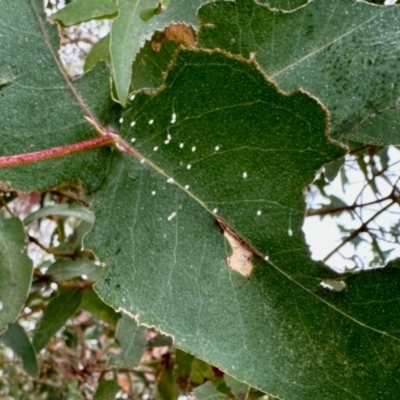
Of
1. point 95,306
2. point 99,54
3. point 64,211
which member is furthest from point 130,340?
point 99,54

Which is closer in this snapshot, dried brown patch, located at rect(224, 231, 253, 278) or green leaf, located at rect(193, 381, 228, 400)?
dried brown patch, located at rect(224, 231, 253, 278)

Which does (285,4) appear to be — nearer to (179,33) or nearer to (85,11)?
(179,33)

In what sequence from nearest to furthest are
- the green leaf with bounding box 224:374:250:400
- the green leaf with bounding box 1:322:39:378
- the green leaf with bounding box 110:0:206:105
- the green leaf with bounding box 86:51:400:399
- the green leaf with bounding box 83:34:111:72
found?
1. the green leaf with bounding box 86:51:400:399
2. the green leaf with bounding box 110:0:206:105
3. the green leaf with bounding box 83:34:111:72
4. the green leaf with bounding box 224:374:250:400
5. the green leaf with bounding box 1:322:39:378

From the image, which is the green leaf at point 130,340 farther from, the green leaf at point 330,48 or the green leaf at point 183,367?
the green leaf at point 330,48

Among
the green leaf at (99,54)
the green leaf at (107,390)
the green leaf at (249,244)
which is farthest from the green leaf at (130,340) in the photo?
the green leaf at (249,244)

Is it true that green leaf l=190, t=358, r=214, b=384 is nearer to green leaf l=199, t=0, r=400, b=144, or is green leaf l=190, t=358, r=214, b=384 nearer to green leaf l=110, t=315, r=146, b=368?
green leaf l=110, t=315, r=146, b=368

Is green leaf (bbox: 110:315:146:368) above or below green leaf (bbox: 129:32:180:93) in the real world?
below

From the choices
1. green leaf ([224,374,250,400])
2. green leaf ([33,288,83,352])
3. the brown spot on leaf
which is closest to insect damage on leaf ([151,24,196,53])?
the brown spot on leaf
